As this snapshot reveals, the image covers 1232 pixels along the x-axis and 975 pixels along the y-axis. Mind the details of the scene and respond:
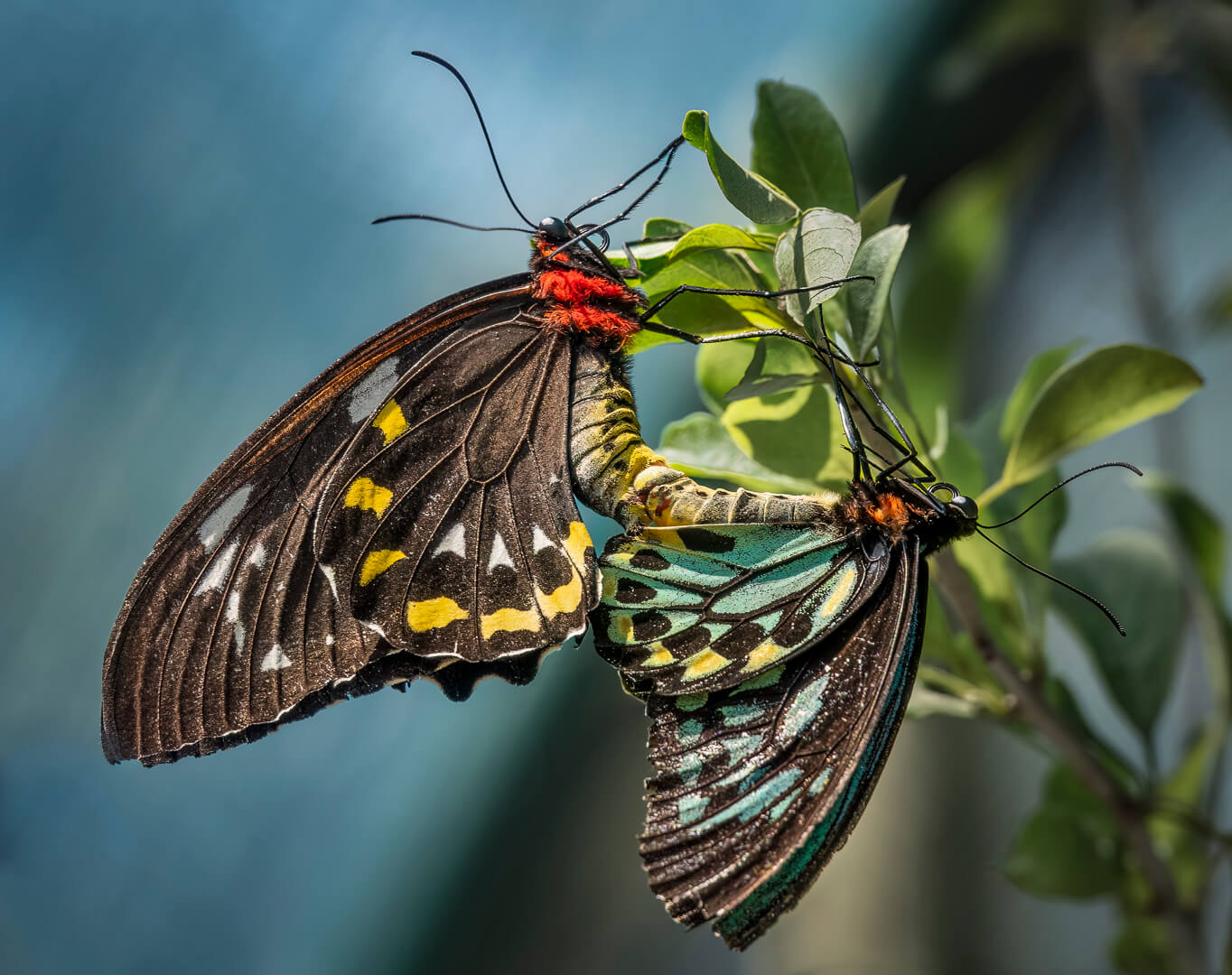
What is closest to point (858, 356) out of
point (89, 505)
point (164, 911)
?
point (89, 505)

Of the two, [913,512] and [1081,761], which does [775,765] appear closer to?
[913,512]

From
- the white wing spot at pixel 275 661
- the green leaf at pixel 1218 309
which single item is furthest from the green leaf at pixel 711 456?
the green leaf at pixel 1218 309

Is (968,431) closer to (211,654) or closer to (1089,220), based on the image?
(211,654)

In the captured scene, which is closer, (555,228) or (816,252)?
(816,252)

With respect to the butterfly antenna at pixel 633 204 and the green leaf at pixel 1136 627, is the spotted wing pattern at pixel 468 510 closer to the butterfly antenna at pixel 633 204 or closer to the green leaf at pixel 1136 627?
the butterfly antenna at pixel 633 204

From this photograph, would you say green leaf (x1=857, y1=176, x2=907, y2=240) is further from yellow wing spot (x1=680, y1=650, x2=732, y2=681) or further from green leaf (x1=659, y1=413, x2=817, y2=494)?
yellow wing spot (x1=680, y1=650, x2=732, y2=681)

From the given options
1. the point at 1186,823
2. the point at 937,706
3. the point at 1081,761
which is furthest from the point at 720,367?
the point at 1186,823
